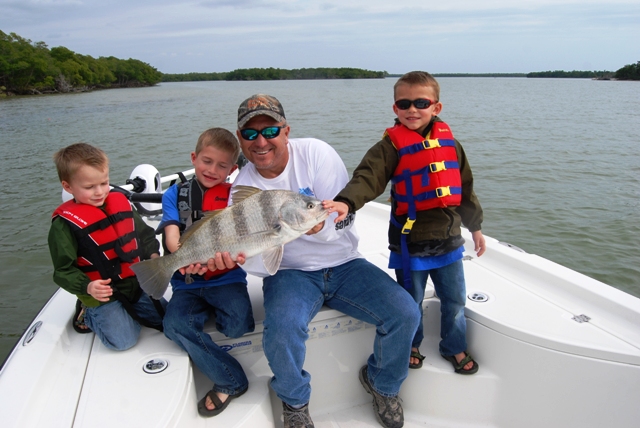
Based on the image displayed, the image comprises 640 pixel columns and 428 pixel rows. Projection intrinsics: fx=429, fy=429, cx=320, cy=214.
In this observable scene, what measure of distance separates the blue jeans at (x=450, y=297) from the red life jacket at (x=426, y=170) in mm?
369

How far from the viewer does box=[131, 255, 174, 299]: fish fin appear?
230 cm

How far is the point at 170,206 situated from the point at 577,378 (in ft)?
8.47

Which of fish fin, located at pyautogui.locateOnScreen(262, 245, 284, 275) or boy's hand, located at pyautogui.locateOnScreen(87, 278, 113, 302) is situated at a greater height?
fish fin, located at pyautogui.locateOnScreen(262, 245, 284, 275)

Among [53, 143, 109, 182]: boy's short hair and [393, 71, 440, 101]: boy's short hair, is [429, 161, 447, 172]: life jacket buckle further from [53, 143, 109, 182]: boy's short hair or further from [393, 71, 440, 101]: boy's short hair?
[53, 143, 109, 182]: boy's short hair

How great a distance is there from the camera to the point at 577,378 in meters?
2.38

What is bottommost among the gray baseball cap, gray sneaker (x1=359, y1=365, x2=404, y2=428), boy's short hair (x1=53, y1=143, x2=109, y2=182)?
gray sneaker (x1=359, y1=365, x2=404, y2=428)

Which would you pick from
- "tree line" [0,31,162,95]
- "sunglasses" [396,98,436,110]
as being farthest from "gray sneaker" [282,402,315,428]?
"tree line" [0,31,162,95]

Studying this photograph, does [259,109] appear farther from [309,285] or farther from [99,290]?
[99,290]

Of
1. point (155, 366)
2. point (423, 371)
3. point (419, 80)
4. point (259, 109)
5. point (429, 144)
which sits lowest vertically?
point (423, 371)

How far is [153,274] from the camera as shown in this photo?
2.31 metres

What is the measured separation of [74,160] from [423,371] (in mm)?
2496

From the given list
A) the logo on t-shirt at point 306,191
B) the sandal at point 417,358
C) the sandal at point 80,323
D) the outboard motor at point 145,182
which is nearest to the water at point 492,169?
the outboard motor at point 145,182

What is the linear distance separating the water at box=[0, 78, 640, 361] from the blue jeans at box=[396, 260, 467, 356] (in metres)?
5.10

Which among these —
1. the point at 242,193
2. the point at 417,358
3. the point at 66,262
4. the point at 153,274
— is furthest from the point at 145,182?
the point at 417,358
